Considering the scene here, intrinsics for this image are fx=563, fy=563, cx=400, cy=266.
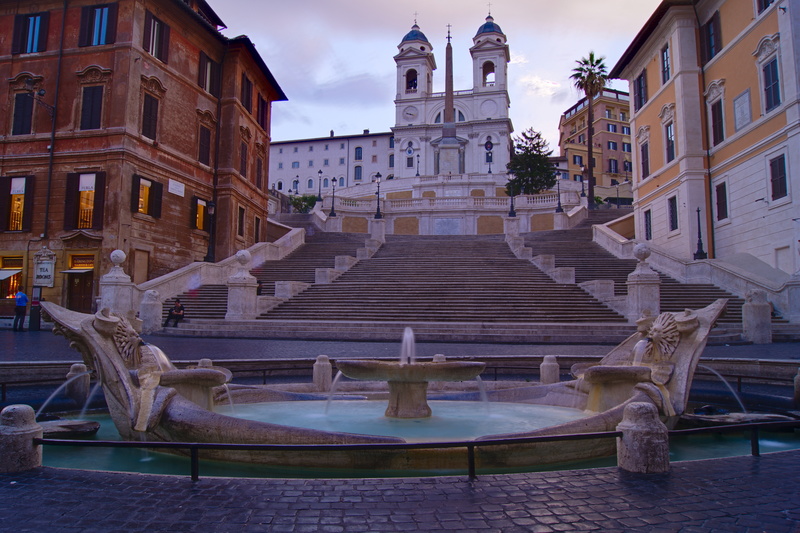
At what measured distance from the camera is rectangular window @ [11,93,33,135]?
92.8 ft

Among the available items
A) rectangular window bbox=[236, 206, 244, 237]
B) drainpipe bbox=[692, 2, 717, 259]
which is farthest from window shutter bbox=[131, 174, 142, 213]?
drainpipe bbox=[692, 2, 717, 259]

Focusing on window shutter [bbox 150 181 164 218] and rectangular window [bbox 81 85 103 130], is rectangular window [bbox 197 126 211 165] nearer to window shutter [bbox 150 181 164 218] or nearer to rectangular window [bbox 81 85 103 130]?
window shutter [bbox 150 181 164 218]

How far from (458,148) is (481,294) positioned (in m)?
54.5

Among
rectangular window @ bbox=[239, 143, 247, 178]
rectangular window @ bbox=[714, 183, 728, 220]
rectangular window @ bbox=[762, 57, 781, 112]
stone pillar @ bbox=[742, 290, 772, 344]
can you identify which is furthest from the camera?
rectangular window @ bbox=[239, 143, 247, 178]

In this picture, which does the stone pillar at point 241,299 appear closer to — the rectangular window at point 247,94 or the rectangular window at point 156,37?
the rectangular window at point 156,37

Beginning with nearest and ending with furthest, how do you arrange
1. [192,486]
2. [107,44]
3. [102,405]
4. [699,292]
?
[192,486], [102,405], [699,292], [107,44]

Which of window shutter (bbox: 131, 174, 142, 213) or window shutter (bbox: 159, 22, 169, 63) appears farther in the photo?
window shutter (bbox: 159, 22, 169, 63)

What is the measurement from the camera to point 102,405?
895 cm

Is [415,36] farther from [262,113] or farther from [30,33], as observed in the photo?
[30,33]

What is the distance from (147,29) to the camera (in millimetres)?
29000

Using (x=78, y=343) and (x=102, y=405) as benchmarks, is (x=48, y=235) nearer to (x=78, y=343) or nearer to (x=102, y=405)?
(x=102, y=405)

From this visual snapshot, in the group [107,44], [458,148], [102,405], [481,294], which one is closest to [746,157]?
[481,294]

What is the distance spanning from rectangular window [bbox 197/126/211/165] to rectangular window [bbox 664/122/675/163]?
26891 millimetres

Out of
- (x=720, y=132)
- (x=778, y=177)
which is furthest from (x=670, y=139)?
(x=778, y=177)
